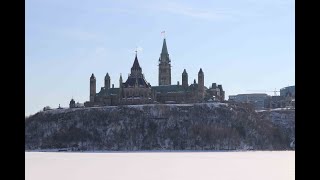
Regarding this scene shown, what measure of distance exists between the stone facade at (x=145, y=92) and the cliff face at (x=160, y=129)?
4.11 metres

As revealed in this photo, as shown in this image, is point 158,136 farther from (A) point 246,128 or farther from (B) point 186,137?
(A) point 246,128

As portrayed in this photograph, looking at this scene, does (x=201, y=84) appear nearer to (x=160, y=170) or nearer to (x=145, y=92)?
(x=145, y=92)

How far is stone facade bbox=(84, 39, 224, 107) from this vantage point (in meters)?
133

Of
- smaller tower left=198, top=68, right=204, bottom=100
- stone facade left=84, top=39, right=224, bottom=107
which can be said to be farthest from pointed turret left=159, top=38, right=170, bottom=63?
smaller tower left=198, top=68, right=204, bottom=100

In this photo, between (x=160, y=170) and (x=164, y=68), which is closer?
(x=160, y=170)

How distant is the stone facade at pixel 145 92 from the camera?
435 feet

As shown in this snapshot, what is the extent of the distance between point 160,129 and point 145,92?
1257 cm

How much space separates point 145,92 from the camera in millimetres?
132875

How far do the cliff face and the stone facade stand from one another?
13.5 ft

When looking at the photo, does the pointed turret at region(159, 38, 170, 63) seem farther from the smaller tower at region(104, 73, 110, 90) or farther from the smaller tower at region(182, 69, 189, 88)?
the smaller tower at region(104, 73, 110, 90)

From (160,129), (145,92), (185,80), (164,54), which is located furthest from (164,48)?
(160,129)

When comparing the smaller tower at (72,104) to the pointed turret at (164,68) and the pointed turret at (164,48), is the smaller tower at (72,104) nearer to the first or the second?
the pointed turret at (164,68)

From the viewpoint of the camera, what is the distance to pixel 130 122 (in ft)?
416
